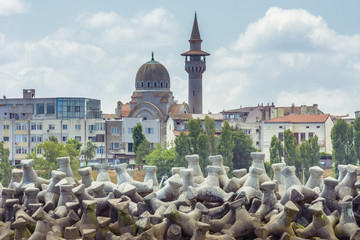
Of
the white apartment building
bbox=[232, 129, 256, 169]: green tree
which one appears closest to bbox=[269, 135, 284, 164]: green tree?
bbox=[232, 129, 256, 169]: green tree

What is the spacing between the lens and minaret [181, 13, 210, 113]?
413ft

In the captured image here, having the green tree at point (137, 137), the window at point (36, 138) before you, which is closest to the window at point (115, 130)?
the window at point (36, 138)

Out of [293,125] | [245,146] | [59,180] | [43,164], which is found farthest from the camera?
[293,125]

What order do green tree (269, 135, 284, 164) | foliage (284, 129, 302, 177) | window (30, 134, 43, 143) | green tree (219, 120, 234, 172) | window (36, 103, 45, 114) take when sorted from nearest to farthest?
foliage (284, 129, 302, 177), green tree (269, 135, 284, 164), green tree (219, 120, 234, 172), window (30, 134, 43, 143), window (36, 103, 45, 114)

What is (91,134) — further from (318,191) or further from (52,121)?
(318,191)

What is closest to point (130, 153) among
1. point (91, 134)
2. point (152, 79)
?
point (91, 134)

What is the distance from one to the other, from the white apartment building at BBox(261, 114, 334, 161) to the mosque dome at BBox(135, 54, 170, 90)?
24.2 m

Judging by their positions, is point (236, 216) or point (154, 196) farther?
point (154, 196)

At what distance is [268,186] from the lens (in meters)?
13.2

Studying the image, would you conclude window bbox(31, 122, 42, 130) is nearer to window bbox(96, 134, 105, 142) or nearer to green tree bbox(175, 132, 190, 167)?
window bbox(96, 134, 105, 142)

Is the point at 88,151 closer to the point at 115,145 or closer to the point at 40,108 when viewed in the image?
the point at 115,145

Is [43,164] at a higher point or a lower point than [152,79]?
lower

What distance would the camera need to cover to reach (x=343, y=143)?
3063 inches

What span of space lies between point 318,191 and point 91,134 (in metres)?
94.2
